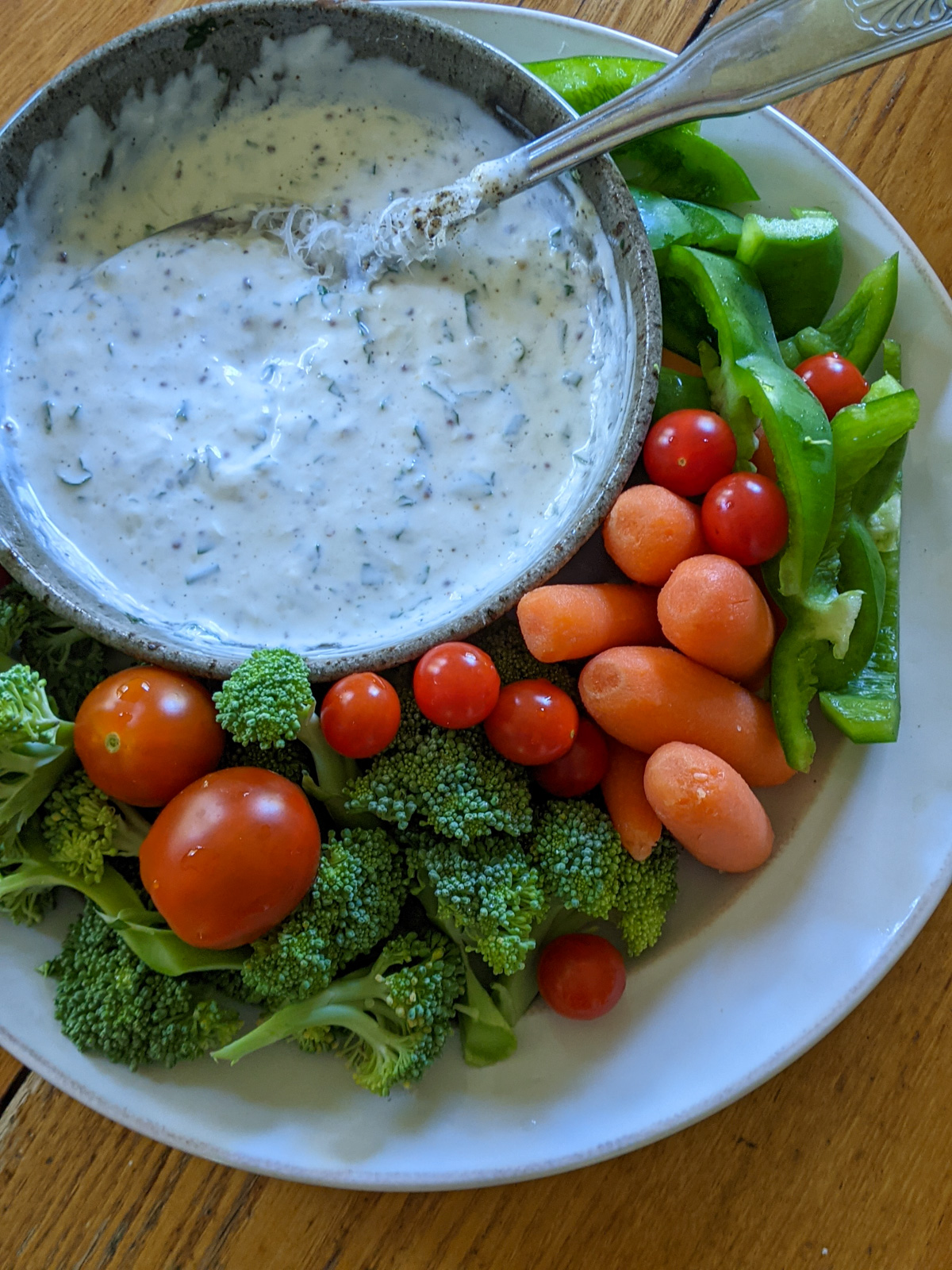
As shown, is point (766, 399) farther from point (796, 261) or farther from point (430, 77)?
point (430, 77)

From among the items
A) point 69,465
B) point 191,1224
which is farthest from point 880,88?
point 191,1224

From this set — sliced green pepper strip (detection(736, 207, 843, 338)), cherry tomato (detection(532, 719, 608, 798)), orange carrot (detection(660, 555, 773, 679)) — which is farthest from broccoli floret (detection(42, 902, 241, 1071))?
sliced green pepper strip (detection(736, 207, 843, 338))

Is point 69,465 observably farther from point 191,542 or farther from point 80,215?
point 80,215

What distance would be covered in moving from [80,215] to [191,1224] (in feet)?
5.01

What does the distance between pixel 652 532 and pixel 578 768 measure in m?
0.35

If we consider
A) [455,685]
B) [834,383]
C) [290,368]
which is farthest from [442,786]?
[834,383]

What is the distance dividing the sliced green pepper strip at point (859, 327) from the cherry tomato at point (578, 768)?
2.18 ft

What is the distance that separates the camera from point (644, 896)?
136 centimetres

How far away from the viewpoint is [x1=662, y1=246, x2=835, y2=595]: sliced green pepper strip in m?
1.29

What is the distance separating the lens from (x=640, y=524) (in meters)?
1.34

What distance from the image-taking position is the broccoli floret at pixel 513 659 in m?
1.39

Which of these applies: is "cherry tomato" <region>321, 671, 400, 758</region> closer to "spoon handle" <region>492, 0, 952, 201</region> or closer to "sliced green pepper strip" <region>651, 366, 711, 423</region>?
"sliced green pepper strip" <region>651, 366, 711, 423</region>

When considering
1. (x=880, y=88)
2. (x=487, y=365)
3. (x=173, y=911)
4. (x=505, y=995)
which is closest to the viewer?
(x=173, y=911)

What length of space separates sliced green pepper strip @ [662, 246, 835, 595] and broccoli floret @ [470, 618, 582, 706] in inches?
13.2
